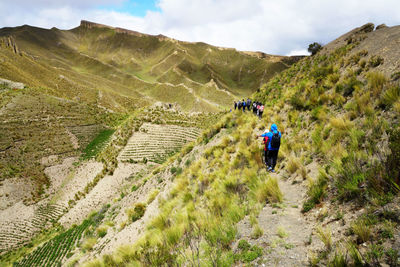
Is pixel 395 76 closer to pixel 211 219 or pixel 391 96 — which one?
pixel 391 96

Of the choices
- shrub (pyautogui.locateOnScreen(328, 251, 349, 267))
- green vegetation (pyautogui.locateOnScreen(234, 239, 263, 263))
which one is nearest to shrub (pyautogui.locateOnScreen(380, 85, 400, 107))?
shrub (pyautogui.locateOnScreen(328, 251, 349, 267))

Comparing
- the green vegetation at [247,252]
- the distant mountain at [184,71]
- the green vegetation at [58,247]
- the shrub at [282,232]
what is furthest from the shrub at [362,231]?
the distant mountain at [184,71]

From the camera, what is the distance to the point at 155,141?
30.7 meters

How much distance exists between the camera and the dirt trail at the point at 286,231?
3.47 m

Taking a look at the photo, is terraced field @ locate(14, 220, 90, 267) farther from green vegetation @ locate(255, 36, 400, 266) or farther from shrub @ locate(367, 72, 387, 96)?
shrub @ locate(367, 72, 387, 96)

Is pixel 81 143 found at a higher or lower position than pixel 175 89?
lower

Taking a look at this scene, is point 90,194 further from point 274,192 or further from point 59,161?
point 274,192

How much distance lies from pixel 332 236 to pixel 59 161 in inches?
1582

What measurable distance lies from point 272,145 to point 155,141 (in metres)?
25.5

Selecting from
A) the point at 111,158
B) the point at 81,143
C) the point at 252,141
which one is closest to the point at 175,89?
the point at 81,143

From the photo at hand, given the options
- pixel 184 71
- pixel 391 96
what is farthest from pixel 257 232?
pixel 184 71

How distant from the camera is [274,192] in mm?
5516

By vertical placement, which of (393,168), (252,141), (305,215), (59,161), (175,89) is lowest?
(59,161)

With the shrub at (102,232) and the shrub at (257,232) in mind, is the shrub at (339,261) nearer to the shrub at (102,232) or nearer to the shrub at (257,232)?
the shrub at (257,232)
